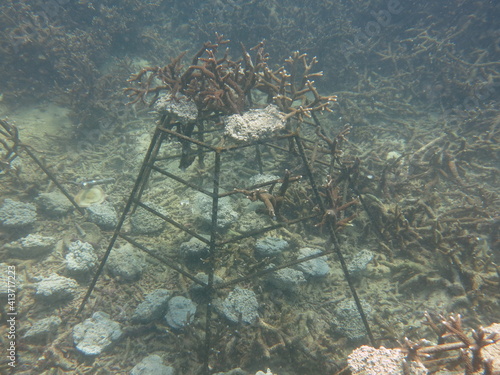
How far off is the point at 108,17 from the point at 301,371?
46.0ft

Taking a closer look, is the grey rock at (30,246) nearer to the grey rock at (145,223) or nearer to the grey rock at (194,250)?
the grey rock at (145,223)

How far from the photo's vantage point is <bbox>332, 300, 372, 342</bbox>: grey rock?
10.5ft

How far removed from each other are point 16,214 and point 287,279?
500 cm

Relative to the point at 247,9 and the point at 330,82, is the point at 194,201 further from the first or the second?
the point at 247,9

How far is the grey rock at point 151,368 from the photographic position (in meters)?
2.85

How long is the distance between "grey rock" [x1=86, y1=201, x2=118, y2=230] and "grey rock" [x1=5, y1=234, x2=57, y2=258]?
2.47 feet

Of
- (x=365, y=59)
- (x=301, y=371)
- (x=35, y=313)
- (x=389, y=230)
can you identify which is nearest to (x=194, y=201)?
(x=35, y=313)

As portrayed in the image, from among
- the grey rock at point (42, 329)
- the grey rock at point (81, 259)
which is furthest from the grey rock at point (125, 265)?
the grey rock at point (42, 329)

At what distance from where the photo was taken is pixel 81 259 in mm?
3971

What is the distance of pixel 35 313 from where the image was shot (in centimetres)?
359

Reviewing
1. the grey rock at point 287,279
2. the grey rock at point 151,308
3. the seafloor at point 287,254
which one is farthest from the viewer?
the grey rock at point 287,279

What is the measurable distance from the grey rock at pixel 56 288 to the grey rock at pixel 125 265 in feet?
1.75

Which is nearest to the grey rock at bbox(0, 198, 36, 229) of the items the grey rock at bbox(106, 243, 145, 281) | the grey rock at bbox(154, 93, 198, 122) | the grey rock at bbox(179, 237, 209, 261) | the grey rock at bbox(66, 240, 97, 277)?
the grey rock at bbox(66, 240, 97, 277)

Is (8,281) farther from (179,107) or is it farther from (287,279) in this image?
(287,279)
